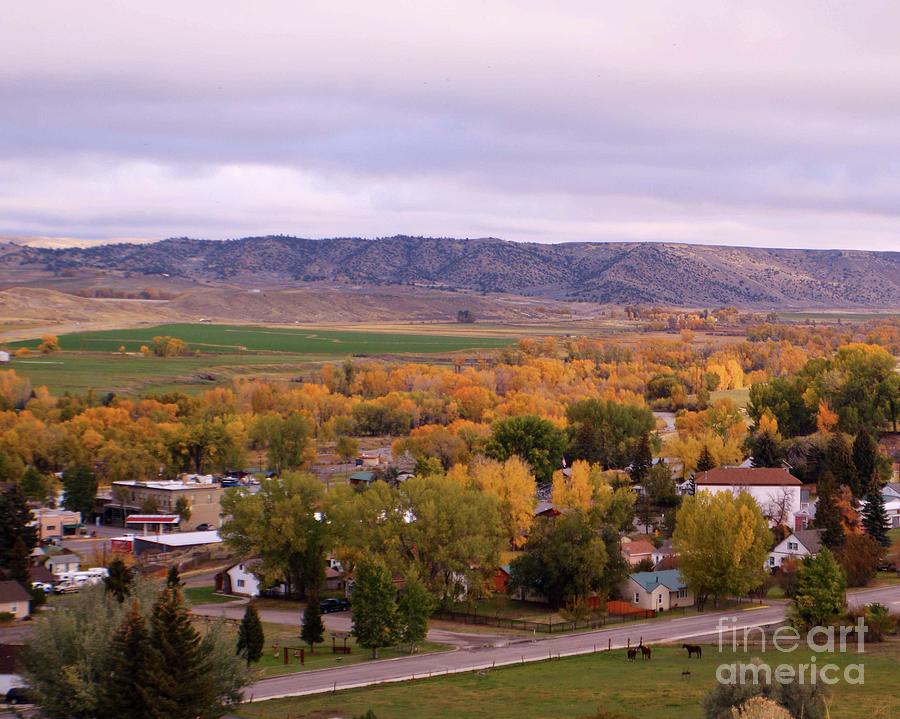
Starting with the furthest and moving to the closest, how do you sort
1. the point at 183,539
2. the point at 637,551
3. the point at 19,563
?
1. the point at 183,539
2. the point at 637,551
3. the point at 19,563

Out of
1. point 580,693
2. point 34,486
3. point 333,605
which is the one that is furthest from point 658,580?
point 34,486

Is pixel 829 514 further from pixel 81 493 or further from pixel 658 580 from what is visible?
pixel 81 493

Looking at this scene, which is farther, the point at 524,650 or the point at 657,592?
the point at 657,592

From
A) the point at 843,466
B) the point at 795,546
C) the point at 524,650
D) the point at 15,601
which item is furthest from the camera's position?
the point at 843,466

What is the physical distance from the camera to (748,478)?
6328 centimetres

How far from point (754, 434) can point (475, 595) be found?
3604 centimetres

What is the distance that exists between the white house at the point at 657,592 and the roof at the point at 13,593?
70.2ft

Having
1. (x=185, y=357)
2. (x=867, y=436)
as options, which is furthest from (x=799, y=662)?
(x=185, y=357)

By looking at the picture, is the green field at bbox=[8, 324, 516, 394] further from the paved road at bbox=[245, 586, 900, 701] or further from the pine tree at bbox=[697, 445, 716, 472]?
the paved road at bbox=[245, 586, 900, 701]

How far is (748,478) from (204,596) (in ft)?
89.7

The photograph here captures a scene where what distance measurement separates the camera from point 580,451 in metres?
79.9

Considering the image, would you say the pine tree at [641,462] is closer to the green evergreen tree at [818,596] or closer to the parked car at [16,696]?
the green evergreen tree at [818,596]

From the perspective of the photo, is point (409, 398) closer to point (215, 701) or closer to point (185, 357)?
point (185, 357)

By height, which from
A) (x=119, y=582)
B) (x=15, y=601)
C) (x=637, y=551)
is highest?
(x=119, y=582)
